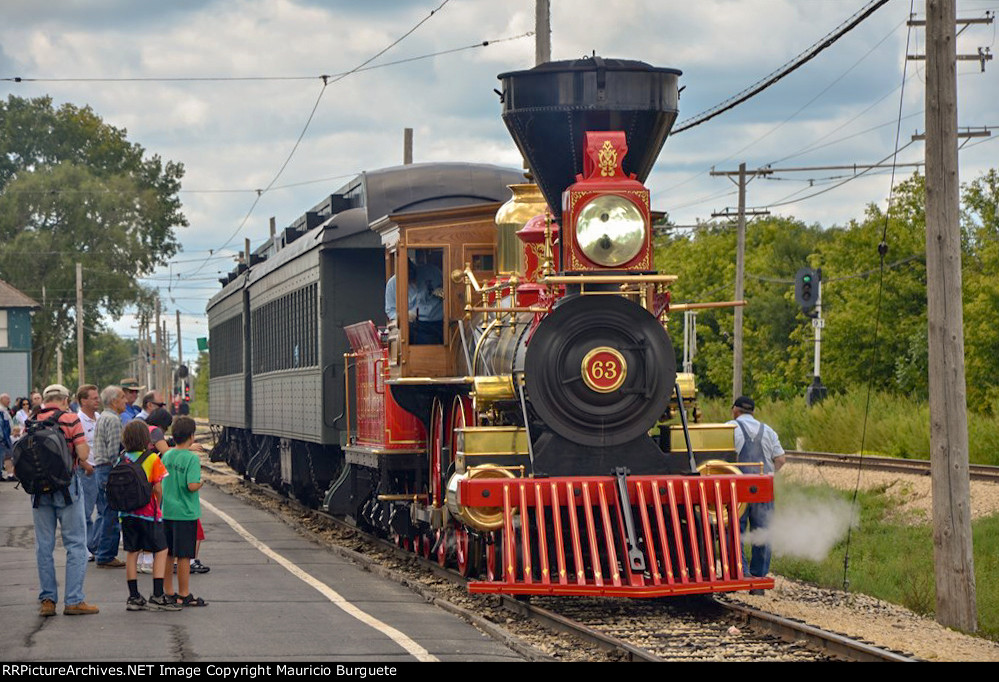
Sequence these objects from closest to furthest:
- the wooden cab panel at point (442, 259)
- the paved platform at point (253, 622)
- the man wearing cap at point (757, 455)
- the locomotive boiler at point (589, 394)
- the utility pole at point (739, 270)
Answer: the paved platform at point (253, 622) < the locomotive boiler at point (589, 394) < the man wearing cap at point (757, 455) < the wooden cab panel at point (442, 259) < the utility pole at point (739, 270)

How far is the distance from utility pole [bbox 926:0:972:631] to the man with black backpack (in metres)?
6.38

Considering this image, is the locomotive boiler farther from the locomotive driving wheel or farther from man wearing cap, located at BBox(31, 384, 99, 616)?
man wearing cap, located at BBox(31, 384, 99, 616)

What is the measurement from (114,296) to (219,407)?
1438 inches

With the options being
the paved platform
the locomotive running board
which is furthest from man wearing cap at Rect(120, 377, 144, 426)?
the locomotive running board

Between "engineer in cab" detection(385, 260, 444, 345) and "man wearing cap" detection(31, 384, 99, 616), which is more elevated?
"engineer in cab" detection(385, 260, 444, 345)

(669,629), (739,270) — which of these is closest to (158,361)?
(739,270)

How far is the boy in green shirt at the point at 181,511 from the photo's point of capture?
10.7 m

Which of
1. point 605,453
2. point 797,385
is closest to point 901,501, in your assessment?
point 605,453

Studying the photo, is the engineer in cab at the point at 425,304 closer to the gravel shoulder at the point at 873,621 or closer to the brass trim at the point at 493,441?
the brass trim at the point at 493,441

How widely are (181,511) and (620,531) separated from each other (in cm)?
318

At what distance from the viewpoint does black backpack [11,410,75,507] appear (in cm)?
989

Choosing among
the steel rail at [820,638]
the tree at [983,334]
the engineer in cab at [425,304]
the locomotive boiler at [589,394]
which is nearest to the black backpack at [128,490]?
the locomotive boiler at [589,394]

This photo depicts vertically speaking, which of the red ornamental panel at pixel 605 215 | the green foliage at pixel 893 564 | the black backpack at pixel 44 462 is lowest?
the green foliage at pixel 893 564

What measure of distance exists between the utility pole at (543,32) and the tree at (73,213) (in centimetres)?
4889
